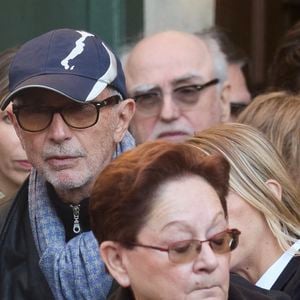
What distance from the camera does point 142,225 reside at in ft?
11.1

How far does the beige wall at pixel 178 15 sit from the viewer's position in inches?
274

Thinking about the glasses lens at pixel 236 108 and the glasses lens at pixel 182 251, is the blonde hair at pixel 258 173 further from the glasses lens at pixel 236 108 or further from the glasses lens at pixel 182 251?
the glasses lens at pixel 236 108

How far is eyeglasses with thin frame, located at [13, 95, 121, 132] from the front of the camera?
407cm

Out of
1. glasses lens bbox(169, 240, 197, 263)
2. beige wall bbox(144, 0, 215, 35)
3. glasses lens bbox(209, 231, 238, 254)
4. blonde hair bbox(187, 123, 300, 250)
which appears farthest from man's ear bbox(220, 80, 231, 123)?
glasses lens bbox(169, 240, 197, 263)

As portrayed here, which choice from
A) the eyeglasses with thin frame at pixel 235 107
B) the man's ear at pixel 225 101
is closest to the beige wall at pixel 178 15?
the eyeglasses with thin frame at pixel 235 107

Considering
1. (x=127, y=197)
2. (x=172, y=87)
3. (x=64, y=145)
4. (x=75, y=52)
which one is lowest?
(x=172, y=87)

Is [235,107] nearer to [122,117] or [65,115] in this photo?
[122,117]

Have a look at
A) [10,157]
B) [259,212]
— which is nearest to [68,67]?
[259,212]

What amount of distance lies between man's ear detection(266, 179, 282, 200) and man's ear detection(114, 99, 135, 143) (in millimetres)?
523

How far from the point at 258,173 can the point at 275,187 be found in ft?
0.26

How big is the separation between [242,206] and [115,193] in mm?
845

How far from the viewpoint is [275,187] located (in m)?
4.22

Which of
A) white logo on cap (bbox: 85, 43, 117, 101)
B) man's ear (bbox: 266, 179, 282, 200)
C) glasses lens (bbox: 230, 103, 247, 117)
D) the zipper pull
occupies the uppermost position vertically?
white logo on cap (bbox: 85, 43, 117, 101)

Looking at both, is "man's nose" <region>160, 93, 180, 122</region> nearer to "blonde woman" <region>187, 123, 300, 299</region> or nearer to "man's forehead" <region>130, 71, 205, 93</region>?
"man's forehead" <region>130, 71, 205, 93</region>
